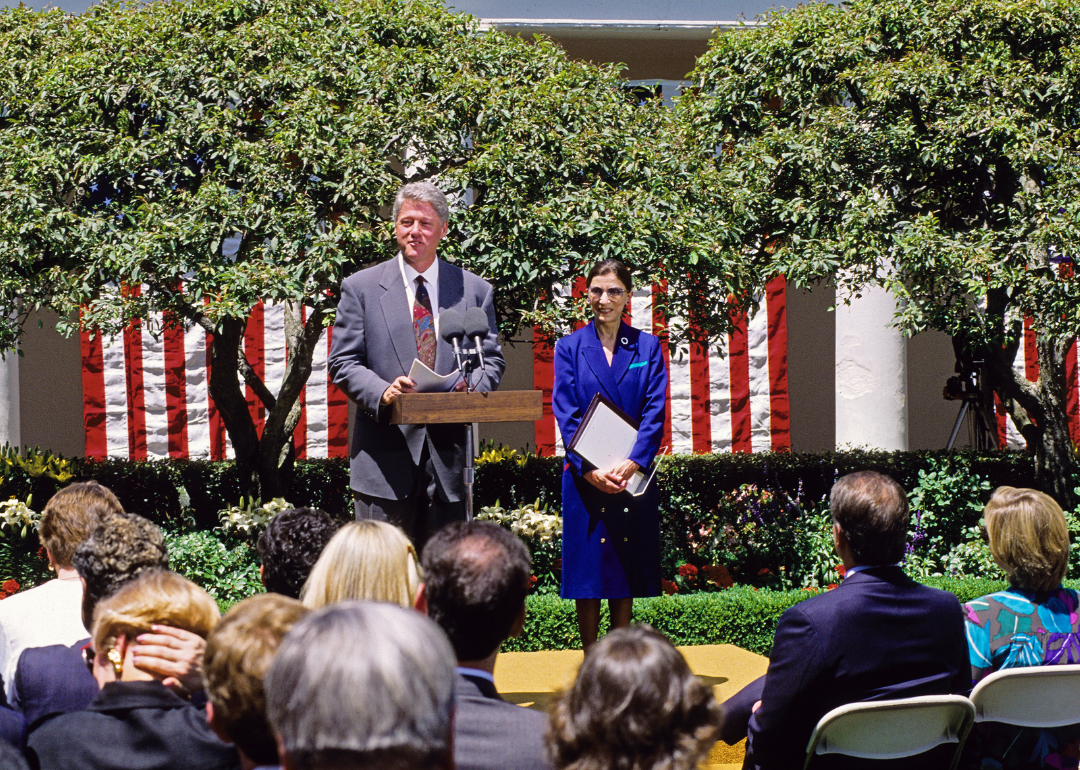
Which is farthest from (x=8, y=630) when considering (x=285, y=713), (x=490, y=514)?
(x=490, y=514)

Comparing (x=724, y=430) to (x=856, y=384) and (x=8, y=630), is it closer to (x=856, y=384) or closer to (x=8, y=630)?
(x=856, y=384)

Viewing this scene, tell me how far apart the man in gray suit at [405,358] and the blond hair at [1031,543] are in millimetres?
1879

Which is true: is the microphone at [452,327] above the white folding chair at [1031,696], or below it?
above

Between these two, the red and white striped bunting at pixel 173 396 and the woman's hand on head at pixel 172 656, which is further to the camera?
the red and white striped bunting at pixel 173 396

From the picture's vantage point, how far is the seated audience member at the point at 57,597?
3.16 meters

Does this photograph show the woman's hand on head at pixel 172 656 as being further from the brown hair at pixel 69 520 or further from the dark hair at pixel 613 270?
the dark hair at pixel 613 270

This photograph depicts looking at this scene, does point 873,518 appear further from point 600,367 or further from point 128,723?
point 600,367

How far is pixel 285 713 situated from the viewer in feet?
4.52

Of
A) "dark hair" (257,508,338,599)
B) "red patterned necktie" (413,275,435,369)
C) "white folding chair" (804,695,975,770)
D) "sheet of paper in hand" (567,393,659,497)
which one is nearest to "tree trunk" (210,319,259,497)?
"red patterned necktie" (413,275,435,369)

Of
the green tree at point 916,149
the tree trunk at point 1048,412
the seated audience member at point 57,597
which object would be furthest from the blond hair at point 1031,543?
the tree trunk at point 1048,412

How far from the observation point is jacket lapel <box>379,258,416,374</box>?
424 centimetres

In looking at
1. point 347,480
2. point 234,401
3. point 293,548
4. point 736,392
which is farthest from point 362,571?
point 736,392

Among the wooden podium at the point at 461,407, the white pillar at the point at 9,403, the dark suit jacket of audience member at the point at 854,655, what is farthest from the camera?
the white pillar at the point at 9,403

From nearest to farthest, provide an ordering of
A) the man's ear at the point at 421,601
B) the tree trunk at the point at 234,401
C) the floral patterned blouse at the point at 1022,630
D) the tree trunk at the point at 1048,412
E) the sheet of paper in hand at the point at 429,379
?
the man's ear at the point at 421,601 → the floral patterned blouse at the point at 1022,630 → the sheet of paper in hand at the point at 429,379 → the tree trunk at the point at 234,401 → the tree trunk at the point at 1048,412
